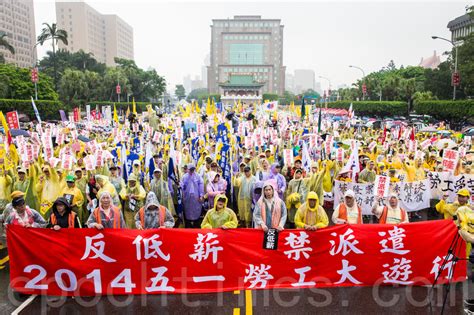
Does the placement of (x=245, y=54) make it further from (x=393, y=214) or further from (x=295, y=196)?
(x=393, y=214)

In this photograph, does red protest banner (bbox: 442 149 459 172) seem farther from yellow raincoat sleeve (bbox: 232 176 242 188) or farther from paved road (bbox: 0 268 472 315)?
yellow raincoat sleeve (bbox: 232 176 242 188)

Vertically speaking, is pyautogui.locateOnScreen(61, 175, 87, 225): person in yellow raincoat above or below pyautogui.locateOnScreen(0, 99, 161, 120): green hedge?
below

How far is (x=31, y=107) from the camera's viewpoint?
3095cm

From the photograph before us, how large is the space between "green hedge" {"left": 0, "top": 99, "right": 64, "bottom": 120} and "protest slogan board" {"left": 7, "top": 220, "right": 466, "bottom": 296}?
2911 cm

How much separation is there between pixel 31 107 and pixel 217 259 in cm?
3108

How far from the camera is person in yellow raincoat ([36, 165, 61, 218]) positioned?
268 inches

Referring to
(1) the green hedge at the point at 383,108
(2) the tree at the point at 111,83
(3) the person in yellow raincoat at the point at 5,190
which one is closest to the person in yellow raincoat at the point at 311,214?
(3) the person in yellow raincoat at the point at 5,190

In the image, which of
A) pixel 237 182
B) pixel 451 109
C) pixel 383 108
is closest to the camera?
pixel 237 182

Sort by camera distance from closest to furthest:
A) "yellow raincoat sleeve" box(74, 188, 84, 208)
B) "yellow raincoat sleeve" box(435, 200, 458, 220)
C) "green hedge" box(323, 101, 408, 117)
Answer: "yellow raincoat sleeve" box(435, 200, 458, 220), "yellow raincoat sleeve" box(74, 188, 84, 208), "green hedge" box(323, 101, 408, 117)

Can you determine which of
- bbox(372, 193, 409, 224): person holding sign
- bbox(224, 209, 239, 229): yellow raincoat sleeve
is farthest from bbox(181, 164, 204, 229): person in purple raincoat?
bbox(372, 193, 409, 224): person holding sign

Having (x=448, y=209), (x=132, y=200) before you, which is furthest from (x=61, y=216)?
(x=448, y=209)

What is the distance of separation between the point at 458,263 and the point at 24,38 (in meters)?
114

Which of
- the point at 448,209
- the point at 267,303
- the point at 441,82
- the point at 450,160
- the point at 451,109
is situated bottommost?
the point at 267,303

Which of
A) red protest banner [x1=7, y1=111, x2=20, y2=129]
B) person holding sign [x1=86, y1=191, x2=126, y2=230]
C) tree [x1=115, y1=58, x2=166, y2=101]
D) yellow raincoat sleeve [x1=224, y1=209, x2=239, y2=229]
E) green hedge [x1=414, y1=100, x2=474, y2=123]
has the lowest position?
yellow raincoat sleeve [x1=224, y1=209, x2=239, y2=229]
